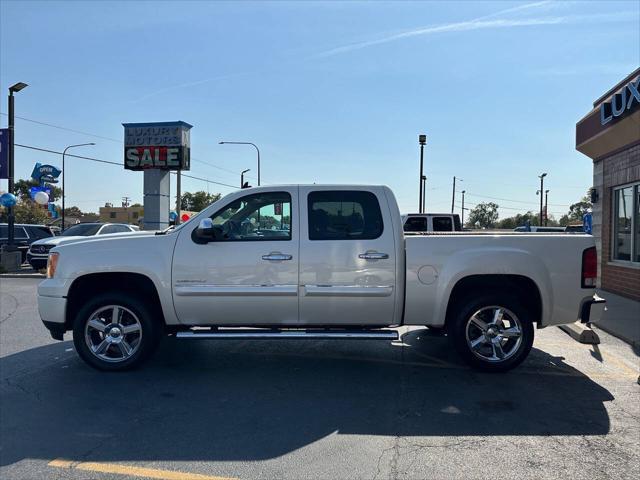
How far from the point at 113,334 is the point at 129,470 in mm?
2520

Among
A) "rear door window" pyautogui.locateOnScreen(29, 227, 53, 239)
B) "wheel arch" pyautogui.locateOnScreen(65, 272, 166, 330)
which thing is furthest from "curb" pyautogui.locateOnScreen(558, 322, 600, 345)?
"rear door window" pyautogui.locateOnScreen(29, 227, 53, 239)

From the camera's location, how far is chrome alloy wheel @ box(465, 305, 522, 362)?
590 centimetres

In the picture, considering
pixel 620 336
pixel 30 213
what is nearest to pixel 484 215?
pixel 30 213

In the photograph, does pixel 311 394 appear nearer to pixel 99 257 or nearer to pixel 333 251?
pixel 333 251

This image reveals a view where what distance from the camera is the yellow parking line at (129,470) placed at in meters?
3.62

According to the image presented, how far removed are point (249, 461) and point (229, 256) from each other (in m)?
2.50

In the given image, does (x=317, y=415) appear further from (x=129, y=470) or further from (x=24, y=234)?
(x=24, y=234)

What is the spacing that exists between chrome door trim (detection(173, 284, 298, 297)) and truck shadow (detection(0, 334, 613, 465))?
0.89 meters

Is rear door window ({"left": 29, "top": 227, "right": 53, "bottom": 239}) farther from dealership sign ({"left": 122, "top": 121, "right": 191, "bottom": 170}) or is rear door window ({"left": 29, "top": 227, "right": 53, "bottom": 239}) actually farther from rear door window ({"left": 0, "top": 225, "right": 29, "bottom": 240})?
dealership sign ({"left": 122, "top": 121, "right": 191, "bottom": 170})

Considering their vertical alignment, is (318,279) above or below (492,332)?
above

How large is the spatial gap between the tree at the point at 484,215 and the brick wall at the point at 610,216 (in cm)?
9751

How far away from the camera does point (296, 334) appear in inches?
229

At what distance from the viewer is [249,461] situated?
3836 mm

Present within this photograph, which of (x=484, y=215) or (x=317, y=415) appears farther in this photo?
(x=484, y=215)
